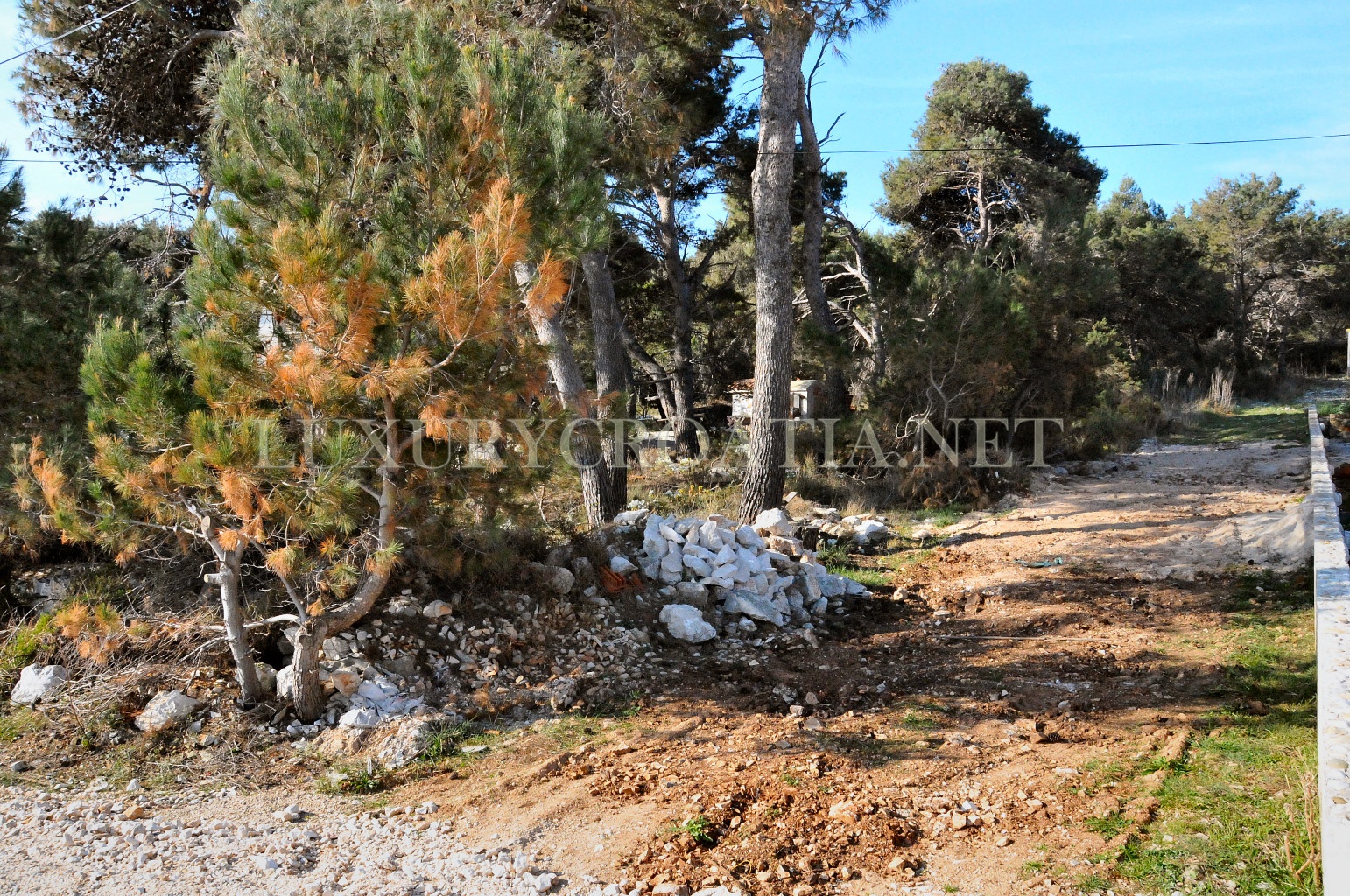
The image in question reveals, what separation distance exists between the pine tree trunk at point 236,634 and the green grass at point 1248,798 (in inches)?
162

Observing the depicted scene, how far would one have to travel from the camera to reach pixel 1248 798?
348cm

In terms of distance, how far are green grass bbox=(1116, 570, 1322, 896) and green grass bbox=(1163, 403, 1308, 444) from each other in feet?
39.7

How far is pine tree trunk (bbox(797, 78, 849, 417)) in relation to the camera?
41.6 feet

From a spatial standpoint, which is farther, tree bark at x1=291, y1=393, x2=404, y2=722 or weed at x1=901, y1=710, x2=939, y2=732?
weed at x1=901, y1=710, x2=939, y2=732

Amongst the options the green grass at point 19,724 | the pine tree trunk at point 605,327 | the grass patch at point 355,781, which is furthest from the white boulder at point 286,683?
the pine tree trunk at point 605,327

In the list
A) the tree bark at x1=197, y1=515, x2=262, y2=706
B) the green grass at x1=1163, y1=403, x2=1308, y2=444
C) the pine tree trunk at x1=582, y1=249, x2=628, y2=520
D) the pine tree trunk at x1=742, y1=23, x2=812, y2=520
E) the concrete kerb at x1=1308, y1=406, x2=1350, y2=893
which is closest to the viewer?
the concrete kerb at x1=1308, y1=406, x2=1350, y2=893

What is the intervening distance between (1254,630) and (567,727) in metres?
4.46

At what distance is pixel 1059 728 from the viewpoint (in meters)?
4.51

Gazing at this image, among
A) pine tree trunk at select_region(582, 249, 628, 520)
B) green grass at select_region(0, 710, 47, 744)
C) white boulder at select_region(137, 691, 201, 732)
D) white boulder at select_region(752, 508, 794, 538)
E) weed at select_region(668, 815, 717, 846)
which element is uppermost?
pine tree trunk at select_region(582, 249, 628, 520)

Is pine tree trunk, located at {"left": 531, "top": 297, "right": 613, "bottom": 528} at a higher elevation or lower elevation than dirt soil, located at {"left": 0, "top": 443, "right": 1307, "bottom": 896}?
higher

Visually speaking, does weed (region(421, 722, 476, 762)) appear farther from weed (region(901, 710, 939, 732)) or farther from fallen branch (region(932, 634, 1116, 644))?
fallen branch (region(932, 634, 1116, 644))

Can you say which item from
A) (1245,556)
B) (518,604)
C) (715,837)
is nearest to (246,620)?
(518,604)

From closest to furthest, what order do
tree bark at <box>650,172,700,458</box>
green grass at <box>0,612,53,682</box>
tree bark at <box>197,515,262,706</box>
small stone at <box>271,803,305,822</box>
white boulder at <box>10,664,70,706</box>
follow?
small stone at <box>271,803,305,822</box>, tree bark at <box>197,515,262,706</box>, white boulder at <box>10,664,70,706</box>, green grass at <box>0,612,53,682</box>, tree bark at <box>650,172,700,458</box>

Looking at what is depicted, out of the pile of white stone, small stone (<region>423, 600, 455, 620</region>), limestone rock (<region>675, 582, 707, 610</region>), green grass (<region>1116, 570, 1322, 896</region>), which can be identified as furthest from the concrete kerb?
small stone (<region>423, 600, 455, 620</region>)
